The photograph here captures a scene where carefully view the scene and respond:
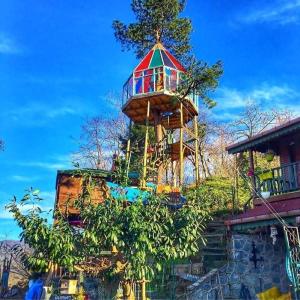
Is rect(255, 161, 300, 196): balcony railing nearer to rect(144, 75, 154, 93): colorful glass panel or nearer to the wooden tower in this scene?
the wooden tower

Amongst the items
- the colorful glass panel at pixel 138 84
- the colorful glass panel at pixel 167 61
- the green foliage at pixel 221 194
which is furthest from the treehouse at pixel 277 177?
the colorful glass panel at pixel 167 61

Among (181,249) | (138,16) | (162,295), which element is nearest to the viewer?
(181,249)

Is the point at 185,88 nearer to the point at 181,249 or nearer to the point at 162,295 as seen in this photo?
the point at 162,295

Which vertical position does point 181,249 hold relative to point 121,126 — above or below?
below

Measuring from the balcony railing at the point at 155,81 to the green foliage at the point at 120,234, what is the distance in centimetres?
1221

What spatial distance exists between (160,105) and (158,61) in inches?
92.4

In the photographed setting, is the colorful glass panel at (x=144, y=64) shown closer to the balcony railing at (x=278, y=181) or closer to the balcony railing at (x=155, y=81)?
the balcony railing at (x=155, y=81)

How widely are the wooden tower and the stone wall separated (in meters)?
7.64

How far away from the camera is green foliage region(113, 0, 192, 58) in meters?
22.9

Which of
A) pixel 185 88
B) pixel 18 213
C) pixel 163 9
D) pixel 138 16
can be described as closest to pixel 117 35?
pixel 138 16

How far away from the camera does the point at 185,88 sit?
19.0 metres

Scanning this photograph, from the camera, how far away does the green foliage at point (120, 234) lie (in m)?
7.21

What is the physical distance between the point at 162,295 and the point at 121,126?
2051 cm

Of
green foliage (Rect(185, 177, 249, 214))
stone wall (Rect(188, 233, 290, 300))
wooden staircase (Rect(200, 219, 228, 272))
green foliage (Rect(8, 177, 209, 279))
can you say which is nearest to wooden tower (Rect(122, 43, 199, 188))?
green foliage (Rect(185, 177, 249, 214))
